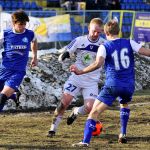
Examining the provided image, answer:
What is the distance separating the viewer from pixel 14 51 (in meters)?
9.74

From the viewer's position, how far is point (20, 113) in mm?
12297

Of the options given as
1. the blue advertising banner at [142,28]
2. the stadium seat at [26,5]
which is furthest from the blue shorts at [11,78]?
the stadium seat at [26,5]

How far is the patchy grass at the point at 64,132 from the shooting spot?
29.4ft

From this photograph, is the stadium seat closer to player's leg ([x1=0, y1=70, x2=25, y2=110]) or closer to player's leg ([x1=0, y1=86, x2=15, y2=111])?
player's leg ([x1=0, y1=70, x2=25, y2=110])

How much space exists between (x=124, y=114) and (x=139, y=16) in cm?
1317

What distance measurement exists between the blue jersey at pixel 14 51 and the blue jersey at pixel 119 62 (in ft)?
5.48

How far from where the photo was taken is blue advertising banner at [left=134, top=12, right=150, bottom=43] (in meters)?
21.3

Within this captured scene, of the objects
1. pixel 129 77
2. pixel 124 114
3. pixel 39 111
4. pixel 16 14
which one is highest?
pixel 16 14

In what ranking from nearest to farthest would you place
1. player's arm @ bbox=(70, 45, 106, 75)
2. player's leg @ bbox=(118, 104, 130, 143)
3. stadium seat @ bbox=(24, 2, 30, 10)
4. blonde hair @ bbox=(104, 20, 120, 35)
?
player's arm @ bbox=(70, 45, 106, 75)
blonde hair @ bbox=(104, 20, 120, 35)
player's leg @ bbox=(118, 104, 130, 143)
stadium seat @ bbox=(24, 2, 30, 10)

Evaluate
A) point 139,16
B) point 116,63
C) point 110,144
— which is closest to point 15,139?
point 110,144

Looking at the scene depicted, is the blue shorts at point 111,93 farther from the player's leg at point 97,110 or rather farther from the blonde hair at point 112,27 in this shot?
the blonde hair at point 112,27

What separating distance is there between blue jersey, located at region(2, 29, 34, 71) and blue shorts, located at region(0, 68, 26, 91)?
0.07 metres

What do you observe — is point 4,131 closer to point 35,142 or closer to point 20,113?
point 35,142

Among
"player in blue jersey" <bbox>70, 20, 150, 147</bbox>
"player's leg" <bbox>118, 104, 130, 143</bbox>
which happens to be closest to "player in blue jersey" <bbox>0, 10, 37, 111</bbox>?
"player in blue jersey" <bbox>70, 20, 150, 147</bbox>
